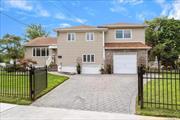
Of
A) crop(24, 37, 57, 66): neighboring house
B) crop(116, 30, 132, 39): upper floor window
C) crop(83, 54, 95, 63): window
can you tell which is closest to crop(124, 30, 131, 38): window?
crop(116, 30, 132, 39): upper floor window

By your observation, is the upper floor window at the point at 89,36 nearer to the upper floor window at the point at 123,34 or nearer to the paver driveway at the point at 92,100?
the upper floor window at the point at 123,34

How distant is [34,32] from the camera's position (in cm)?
6094

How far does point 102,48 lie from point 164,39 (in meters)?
16.8

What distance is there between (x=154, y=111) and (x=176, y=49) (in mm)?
30848

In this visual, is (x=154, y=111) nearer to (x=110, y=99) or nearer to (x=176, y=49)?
(x=110, y=99)

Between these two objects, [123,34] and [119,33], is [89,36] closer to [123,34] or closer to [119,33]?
[119,33]

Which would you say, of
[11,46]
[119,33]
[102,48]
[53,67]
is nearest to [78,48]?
[102,48]

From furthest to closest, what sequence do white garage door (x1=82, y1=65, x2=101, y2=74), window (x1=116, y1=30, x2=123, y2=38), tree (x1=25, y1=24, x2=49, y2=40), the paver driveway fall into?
tree (x1=25, y1=24, x2=49, y2=40) → window (x1=116, y1=30, x2=123, y2=38) → white garage door (x1=82, y1=65, x2=101, y2=74) → the paver driveway

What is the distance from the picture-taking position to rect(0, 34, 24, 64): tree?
40.9m

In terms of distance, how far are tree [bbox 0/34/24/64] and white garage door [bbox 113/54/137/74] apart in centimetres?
2128

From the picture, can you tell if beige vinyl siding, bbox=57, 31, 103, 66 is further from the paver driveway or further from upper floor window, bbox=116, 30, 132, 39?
the paver driveway

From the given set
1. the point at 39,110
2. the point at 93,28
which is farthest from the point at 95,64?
the point at 39,110

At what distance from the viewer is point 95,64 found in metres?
26.8

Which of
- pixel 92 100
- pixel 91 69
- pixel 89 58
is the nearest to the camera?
pixel 92 100
